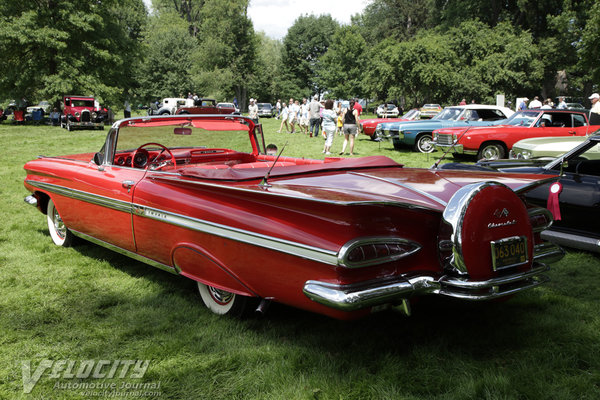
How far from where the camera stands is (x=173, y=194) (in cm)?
350

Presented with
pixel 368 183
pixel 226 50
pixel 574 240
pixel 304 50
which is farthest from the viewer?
pixel 304 50

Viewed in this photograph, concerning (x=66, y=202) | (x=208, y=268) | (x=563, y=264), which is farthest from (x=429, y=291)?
(x=66, y=202)

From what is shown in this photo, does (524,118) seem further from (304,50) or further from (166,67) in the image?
(304,50)

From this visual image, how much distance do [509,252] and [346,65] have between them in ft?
172

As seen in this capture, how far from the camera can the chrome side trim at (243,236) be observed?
101 inches

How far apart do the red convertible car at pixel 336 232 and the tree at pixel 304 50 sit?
6023 cm

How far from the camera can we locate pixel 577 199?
4949mm

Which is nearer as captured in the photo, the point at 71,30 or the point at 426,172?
the point at 426,172

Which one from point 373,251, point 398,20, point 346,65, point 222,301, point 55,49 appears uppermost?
point 398,20

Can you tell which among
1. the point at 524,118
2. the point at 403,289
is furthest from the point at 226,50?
the point at 403,289

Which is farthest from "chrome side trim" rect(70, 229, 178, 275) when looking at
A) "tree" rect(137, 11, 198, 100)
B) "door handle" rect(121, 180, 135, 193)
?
"tree" rect(137, 11, 198, 100)

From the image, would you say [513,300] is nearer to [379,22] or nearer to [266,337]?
[266,337]

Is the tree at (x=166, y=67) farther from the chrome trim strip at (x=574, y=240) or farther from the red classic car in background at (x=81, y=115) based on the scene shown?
the chrome trim strip at (x=574, y=240)

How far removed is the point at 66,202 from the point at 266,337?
2749 mm
